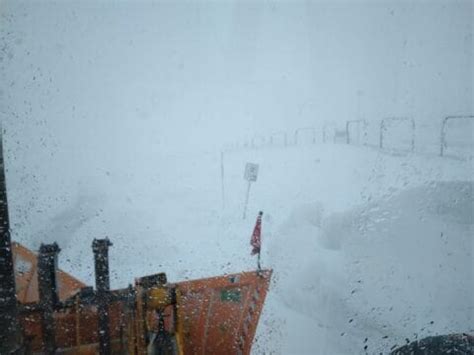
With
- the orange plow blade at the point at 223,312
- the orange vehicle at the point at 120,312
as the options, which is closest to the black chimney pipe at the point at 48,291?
the orange vehicle at the point at 120,312

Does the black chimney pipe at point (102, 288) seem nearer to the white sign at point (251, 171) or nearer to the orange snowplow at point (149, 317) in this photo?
the orange snowplow at point (149, 317)

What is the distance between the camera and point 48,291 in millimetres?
3391

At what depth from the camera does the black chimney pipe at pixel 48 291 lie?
3.38 meters

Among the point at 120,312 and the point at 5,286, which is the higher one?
Result: the point at 5,286

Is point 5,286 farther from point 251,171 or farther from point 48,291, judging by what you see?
point 251,171

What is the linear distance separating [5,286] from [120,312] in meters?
1.58

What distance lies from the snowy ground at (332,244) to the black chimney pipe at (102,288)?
2985 mm

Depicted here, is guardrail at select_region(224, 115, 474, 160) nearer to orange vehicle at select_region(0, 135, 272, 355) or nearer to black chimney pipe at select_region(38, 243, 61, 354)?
orange vehicle at select_region(0, 135, 272, 355)

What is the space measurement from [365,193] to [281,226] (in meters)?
2.60

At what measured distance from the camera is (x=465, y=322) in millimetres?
5621

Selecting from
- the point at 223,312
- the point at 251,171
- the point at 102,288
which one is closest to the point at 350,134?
the point at 251,171

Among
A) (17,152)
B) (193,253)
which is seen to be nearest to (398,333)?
(193,253)

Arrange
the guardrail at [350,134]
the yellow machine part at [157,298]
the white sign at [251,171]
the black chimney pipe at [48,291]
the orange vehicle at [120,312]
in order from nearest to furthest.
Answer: the orange vehicle at [120,312], the yellow machine part at [157,298], the black chimney pipe at [48,291], the white sign at [251,171], the guardrail at [350,134]

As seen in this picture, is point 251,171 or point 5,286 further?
point 251,171
